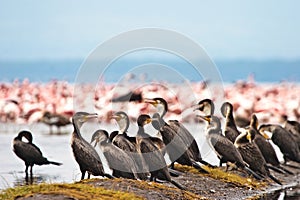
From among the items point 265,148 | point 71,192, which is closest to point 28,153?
point 71,192

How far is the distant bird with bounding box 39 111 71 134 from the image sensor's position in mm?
23844

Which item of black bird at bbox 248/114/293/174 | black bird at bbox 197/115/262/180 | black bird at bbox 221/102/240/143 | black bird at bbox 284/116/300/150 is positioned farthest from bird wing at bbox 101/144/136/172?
black bird at bbox 284/116/300/150

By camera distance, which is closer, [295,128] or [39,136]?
[295,128]

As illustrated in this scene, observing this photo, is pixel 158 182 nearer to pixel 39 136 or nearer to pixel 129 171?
pixel 129 171

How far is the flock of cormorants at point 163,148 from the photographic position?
10.6 meters

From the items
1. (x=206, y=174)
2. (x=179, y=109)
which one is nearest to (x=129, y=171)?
(x=206, y=174)

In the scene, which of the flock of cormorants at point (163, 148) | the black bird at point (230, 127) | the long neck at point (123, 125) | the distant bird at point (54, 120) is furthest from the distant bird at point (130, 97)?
the long neck at point (123, 125)

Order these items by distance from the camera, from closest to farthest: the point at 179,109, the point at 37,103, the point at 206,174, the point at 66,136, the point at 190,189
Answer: the point at 190,189
the point at 206,174
the point at 66,136
the point at 179,109
the point at 37,103

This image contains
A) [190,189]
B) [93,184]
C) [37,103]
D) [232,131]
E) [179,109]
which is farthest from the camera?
[37,103]

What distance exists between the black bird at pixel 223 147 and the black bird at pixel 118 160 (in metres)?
2.39

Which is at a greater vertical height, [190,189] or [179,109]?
[179,109]

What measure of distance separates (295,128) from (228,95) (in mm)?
11540

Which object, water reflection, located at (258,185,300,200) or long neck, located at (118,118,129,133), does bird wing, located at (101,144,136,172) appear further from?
water reflection, located at (258,185,300,200)

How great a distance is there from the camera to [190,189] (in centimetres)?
1102
